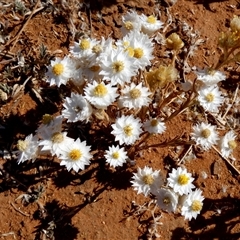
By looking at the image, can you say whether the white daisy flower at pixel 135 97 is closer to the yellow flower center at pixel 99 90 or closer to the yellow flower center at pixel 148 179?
the yellow flower center at pixel 99 90

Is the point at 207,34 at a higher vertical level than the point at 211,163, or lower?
higher

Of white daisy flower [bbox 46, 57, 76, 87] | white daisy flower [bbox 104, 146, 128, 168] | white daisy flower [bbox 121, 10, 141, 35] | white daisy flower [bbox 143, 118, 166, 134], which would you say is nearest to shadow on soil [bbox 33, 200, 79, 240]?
white daisy flower [bbox 104, 146, 128, 168]

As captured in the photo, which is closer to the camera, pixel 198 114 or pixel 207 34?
pixel 198 114

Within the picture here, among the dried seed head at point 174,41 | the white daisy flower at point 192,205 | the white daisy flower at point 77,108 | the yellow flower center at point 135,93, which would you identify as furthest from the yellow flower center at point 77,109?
the white daisy flower at point 192,205

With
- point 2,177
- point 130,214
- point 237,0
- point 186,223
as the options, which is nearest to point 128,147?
point 130,214

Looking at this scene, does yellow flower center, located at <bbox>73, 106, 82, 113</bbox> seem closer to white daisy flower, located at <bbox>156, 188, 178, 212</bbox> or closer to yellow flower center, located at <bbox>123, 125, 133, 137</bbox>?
yellow flower center, located at <bbox>123, 125, 133, 137</bbox>

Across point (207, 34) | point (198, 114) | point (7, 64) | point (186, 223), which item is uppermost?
point (7, 64)

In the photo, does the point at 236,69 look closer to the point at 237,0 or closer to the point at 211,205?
the point at 237,0
